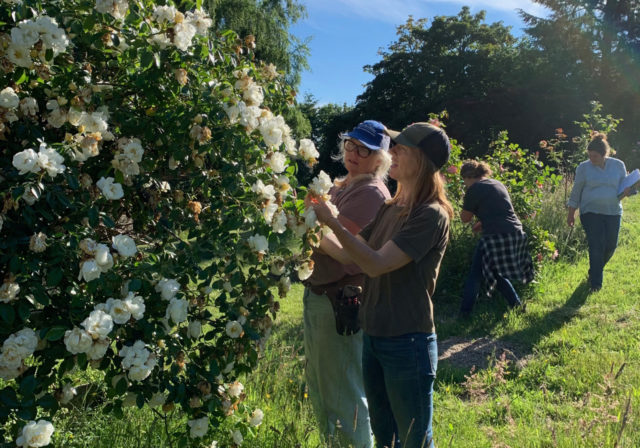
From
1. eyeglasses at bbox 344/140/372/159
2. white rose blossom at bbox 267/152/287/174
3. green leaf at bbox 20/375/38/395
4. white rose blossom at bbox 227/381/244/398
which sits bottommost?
white rose blossom at bbox 227/381/244/398

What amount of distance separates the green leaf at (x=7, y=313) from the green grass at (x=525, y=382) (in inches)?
39.1

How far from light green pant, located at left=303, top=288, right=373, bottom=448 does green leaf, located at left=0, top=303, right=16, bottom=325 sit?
1603 millimetres

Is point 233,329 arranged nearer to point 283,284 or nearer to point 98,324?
point 283,284

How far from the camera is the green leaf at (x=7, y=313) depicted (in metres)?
1.71

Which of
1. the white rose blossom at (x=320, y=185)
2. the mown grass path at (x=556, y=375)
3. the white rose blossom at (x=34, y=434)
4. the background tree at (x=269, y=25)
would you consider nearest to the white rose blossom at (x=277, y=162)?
the white rose blossom at (x=320, y=185)

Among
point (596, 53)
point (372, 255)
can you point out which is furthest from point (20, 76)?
point (596, 53)

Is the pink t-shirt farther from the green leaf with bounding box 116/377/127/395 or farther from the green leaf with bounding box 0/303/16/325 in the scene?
the green leaf with bounding box 0/303/16/325

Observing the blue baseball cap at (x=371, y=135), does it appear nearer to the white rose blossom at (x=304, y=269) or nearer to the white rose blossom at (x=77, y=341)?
the white rose blossom at (x=304, y=269)

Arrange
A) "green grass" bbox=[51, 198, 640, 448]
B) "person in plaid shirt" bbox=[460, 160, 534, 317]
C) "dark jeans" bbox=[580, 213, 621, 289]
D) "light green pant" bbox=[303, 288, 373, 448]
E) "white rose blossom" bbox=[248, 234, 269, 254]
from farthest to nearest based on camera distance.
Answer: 1. "dark jeans" bbox=[580, 213, 621, 289]
2. "person in plaid shirt" bbox=[460, 160, 534, 317]
3. "light green pant" bbox=[303, 288, 373, 448]
4. "green grass" bbox=[51, 198, 640, 448]
5. "white rose blossom" bbox=[248, 234, 269, 254]

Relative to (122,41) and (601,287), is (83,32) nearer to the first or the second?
(122,41)

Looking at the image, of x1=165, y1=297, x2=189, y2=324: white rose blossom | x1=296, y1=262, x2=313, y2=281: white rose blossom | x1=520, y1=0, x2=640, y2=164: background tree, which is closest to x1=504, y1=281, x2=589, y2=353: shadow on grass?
x1=296, y1=262, x2=313, y2=281: white rose blossom

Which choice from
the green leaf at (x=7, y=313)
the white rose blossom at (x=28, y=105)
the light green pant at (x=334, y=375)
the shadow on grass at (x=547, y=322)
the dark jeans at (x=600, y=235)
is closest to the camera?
the green leaf at (x=7, y=313)

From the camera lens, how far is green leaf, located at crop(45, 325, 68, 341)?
68.6 inches

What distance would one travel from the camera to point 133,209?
2293 millimetres
